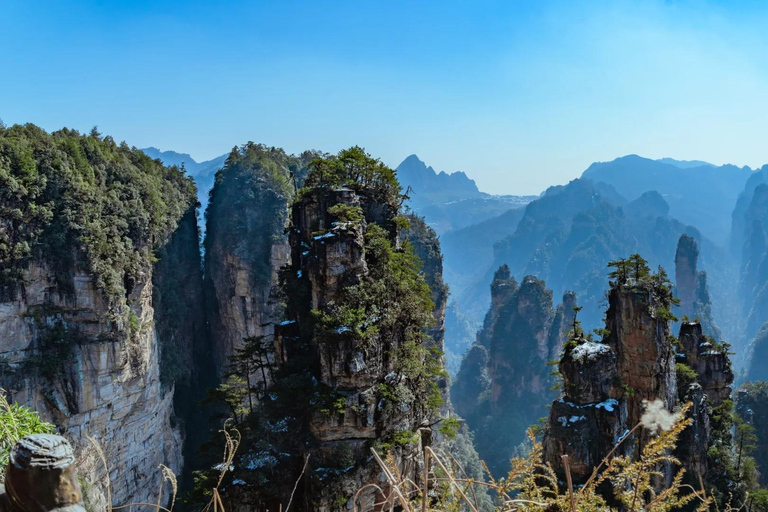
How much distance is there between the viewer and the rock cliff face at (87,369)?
59.0ft

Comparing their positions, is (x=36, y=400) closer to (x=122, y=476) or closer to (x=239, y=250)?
(x=122, y=476)

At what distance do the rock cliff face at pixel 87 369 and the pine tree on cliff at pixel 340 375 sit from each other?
21.0ft

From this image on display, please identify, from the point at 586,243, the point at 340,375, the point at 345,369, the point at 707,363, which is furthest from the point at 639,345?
the point at 586,243

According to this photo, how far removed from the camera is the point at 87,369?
1958 centimetres

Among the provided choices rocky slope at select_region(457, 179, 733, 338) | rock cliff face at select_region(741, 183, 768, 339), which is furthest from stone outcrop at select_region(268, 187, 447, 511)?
rock cliff face at select_region(741, 183, 768, 339)

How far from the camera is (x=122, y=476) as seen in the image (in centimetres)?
2148

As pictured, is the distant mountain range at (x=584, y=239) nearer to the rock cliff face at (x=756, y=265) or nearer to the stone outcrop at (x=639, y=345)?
the rock cliff face at (x=756, y=265)

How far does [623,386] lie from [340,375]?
9.06 m

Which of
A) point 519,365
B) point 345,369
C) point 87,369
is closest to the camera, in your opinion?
point 345,369

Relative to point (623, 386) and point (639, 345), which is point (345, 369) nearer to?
point (623, 386)

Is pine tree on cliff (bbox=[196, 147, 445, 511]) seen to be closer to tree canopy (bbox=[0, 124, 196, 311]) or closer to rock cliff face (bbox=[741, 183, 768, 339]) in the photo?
tree canopy (bbox=[0, 124, 196, 311])

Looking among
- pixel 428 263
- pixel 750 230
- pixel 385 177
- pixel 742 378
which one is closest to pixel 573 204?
pixel 750 230

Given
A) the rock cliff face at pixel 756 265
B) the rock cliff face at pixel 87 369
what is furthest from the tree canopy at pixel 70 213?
the rock cliff face at pixel 756 265

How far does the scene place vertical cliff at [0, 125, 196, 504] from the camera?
17.9 m
